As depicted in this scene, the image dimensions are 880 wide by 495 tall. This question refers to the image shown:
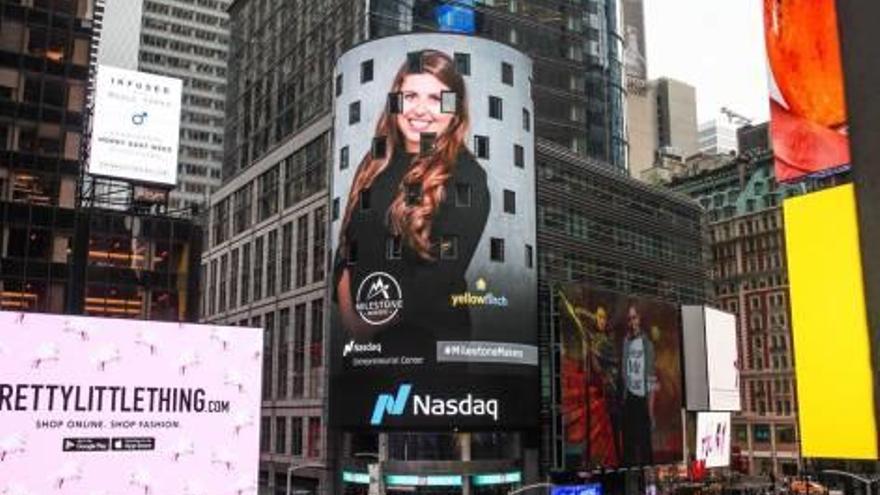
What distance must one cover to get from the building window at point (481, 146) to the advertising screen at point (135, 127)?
20.1 metres

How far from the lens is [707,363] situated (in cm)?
8431

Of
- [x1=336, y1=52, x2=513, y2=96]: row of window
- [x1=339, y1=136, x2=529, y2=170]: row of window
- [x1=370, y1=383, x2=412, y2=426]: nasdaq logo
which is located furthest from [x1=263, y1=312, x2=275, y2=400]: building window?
[x1=336, y1=52, x2=513, y2=96]: row of window

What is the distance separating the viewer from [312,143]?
A: 259ft

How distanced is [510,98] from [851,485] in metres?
53.9

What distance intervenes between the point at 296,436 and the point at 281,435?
3.52 m

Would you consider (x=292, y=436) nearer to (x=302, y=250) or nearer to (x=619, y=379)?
(x=302, y=250)

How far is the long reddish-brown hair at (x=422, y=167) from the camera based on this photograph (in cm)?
6419

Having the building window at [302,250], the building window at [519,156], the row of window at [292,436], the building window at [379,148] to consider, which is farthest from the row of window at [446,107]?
the row of window at [292,436]

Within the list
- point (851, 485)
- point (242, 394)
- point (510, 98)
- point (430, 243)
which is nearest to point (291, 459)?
point (430, 243)

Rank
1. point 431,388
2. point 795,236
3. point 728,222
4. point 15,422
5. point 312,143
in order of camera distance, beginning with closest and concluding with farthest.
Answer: point 795,236
point 15,422
point 431,388
point 312,143
point 728,222

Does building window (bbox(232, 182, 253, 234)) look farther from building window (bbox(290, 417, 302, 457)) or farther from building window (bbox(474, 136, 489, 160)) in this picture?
building window (bbox(474, 136, 489, 160))

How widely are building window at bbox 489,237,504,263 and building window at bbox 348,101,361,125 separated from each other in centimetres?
1227

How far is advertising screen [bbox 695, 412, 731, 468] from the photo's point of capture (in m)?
79.4

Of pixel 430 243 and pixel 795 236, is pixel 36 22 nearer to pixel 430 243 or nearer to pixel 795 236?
pixel 430 243
